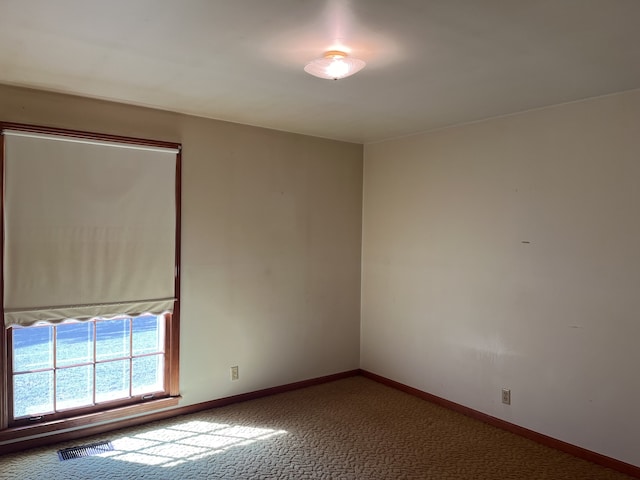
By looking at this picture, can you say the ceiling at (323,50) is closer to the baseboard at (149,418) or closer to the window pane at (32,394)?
the window pane at (32,394)

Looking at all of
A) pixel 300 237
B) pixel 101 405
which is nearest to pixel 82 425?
pixel 101 405

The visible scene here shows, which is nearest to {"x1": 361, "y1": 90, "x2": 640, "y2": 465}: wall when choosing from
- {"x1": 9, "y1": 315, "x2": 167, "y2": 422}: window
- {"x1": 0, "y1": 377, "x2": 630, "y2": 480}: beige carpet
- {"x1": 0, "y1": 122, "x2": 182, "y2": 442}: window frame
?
{"x1": 0, "y1": 377, "x2": 630, "y2": 480}: beige carpet

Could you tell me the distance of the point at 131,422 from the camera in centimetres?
370

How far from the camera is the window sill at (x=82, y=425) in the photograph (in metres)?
3.23

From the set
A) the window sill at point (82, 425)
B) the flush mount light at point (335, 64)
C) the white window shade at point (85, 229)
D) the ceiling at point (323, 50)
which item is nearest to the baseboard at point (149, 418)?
the window sill at point (82, 425)

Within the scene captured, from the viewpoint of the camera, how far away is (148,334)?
386 cm

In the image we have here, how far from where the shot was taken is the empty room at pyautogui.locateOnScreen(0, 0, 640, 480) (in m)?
2.42

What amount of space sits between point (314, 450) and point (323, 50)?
2697mm

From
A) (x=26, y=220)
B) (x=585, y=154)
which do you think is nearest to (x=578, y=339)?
(x=585, y=154)

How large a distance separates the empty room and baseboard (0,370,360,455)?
0.07ft

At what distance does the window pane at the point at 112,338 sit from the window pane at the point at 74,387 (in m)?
0.15

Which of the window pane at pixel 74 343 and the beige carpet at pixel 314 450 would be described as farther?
the window pane at pixel 74 343

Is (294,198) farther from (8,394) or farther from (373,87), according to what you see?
(8,394)

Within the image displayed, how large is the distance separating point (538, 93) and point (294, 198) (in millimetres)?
2340
